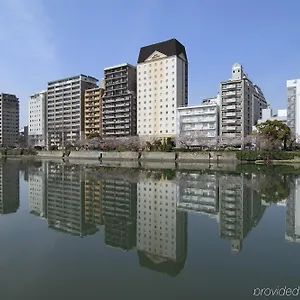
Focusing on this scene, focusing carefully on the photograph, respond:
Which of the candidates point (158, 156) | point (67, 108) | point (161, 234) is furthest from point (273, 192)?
point (67, 108)

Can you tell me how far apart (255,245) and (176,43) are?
211 feet

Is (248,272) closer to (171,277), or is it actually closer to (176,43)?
(171,277)

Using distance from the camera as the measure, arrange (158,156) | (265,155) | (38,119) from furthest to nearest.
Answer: (38,119) < (158,156) < (265,155)

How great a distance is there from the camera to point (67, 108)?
8462 cm

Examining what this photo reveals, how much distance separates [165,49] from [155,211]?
201ft

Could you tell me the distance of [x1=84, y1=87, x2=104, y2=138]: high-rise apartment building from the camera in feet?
246

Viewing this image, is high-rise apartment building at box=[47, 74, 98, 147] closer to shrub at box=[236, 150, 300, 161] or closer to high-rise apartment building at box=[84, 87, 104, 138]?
high-rise apartment building at box=[84, 87, 104, 138]

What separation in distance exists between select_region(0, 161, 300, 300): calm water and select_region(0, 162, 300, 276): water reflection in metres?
0.04

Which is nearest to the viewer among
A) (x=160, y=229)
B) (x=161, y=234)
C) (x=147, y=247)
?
(x=147, y=247)

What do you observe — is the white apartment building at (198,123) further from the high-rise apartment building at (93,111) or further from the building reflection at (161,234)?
the building reflection at (161,234)

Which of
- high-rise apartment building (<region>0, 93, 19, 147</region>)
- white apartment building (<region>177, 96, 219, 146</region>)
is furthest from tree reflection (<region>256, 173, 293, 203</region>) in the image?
high-rise apartment building (<region>0, 93, 19, 147</region>)

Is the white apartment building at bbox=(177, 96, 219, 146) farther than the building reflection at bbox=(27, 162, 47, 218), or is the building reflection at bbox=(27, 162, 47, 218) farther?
the white apartment building at bbox=(177, 96, 219, 146)

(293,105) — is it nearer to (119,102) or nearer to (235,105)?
(235,105)

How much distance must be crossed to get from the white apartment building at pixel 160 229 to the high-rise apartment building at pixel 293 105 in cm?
5601
